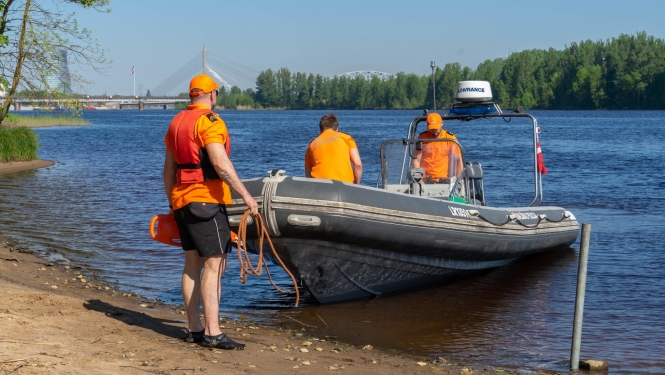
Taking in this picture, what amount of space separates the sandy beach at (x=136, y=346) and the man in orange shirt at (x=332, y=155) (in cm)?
156

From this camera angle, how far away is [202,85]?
509 cm

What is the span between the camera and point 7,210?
558 inches

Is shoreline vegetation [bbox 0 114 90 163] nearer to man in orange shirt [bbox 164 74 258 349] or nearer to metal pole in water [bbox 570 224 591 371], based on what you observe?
man in orange shirt [bbox 164 74 258 349]

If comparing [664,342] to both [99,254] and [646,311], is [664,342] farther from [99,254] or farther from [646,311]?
[99,254]

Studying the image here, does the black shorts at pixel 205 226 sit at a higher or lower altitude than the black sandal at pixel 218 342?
higher

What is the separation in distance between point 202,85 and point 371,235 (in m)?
2.74

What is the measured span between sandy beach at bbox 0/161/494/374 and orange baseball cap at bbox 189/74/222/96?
1.62 metres

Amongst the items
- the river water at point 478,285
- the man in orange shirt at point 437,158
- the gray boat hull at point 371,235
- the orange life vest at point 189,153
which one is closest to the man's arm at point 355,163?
the gray boat hull at point 371,235

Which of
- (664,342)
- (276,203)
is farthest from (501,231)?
(276,203)

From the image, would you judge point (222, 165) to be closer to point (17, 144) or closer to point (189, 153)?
point (189, 153)

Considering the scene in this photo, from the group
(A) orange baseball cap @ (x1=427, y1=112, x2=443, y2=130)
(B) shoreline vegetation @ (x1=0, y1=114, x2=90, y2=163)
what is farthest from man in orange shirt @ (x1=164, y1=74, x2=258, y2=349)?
(B) shoreline vegetation @ (x1=0, y1=114, x2=90, y2=163)

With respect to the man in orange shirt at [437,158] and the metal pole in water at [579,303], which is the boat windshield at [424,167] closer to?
the man in orange shirt at [437,158]

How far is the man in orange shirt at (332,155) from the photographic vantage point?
24.6 ft

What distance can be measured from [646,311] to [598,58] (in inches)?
4489
